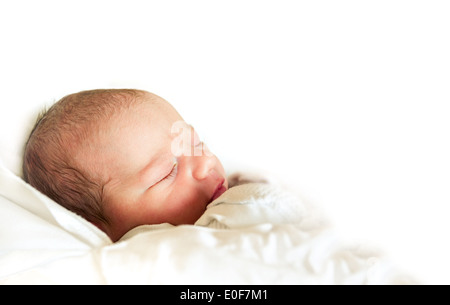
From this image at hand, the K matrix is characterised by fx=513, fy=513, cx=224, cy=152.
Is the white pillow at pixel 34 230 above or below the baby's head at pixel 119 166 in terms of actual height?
below

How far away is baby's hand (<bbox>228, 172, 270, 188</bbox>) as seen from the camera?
121cm

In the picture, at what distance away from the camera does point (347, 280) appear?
2.59ft

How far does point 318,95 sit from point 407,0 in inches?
12.3

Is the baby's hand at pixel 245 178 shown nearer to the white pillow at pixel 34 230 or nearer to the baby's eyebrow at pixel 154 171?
the baby's eyebrow at pixel 154 171

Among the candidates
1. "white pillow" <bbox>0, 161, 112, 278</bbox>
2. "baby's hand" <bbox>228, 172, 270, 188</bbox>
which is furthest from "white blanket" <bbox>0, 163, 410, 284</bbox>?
"baby's hand" <bbox>228, 172, 270, 188</bbox>

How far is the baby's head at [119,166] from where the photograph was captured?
40.0 inches

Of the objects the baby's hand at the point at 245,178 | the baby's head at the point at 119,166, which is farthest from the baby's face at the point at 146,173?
the baby's hand at the point at 245,178

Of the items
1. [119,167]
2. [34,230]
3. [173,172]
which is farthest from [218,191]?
[34,230]

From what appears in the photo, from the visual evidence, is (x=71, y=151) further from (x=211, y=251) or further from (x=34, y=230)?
(x=211, y=251)

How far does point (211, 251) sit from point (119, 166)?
304mm

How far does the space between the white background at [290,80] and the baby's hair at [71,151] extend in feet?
0.31

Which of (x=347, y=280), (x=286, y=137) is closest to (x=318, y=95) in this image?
(x=286, y=137)

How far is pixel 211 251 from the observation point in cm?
81
